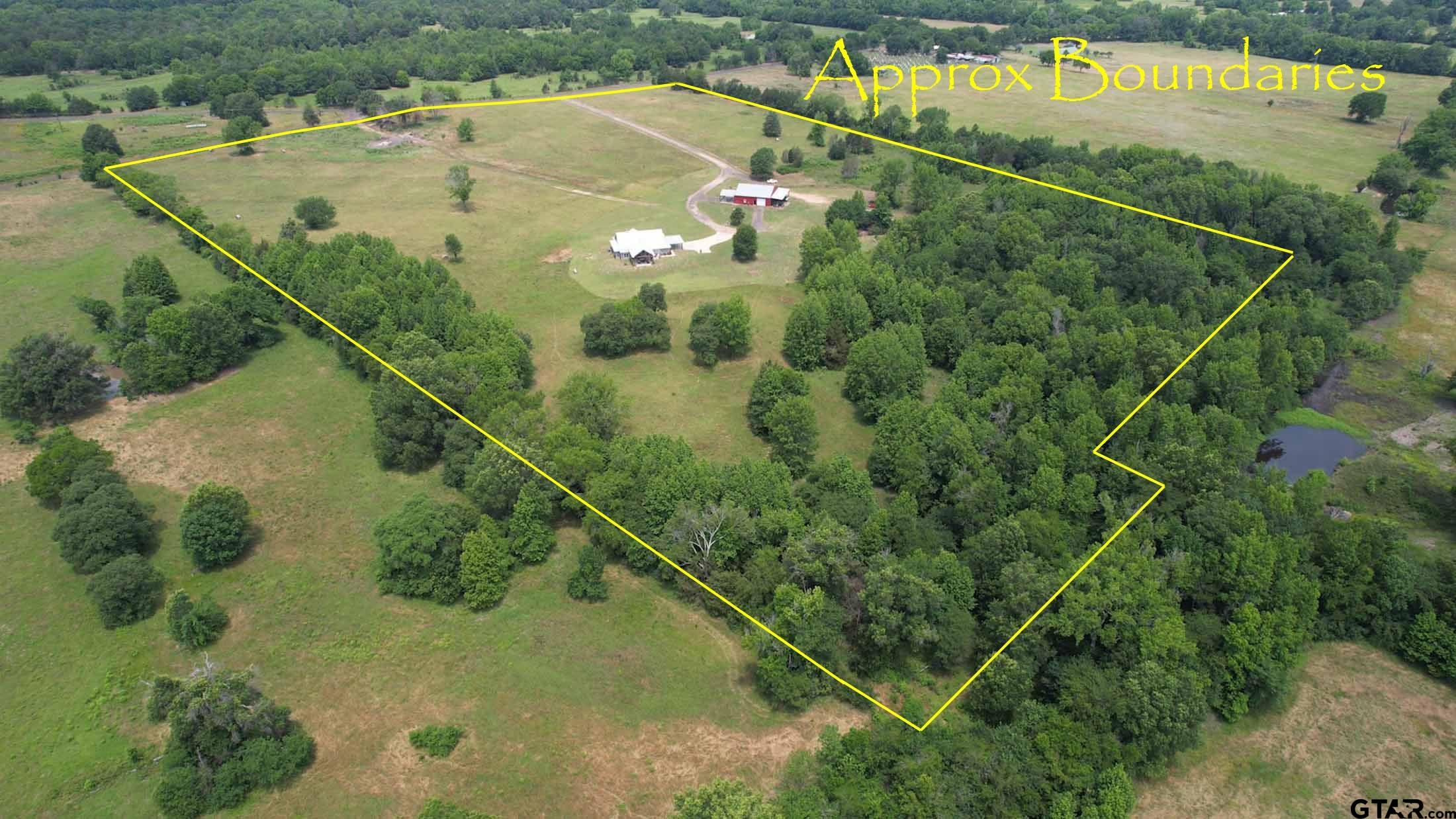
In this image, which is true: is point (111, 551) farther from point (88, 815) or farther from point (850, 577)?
point (850, 577)

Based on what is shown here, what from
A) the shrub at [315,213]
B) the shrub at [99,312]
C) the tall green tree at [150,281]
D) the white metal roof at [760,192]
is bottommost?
the shrub at [99,312]

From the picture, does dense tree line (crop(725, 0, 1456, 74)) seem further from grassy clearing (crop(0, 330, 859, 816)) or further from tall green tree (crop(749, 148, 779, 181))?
grassy clearing (crop(0, 330, 859, 816))

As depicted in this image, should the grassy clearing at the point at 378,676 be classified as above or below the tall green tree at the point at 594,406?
below

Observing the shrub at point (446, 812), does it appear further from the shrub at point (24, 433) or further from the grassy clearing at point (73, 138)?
the grassy clearing at point (73, 138)

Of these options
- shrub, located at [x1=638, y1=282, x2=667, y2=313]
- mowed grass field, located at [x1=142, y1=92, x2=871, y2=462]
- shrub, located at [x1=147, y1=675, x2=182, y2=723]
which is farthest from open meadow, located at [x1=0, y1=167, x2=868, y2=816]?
→ shrub, located at [x1=638, y1=282, x2=667, y2=313]

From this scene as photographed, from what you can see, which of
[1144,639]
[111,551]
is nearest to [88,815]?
[111,551]

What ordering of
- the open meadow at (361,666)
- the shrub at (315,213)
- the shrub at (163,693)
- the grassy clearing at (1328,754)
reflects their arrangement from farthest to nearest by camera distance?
the shrub at (315,213) < the open meadow at (361,666) < the shrub at (163,693) < the grassy clearing at (1328,754)

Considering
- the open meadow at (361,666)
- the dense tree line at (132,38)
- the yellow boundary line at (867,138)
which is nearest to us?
the open meadow at (361,666)

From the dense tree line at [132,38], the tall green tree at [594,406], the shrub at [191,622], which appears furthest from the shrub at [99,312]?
the dense tree line at [132,38]
